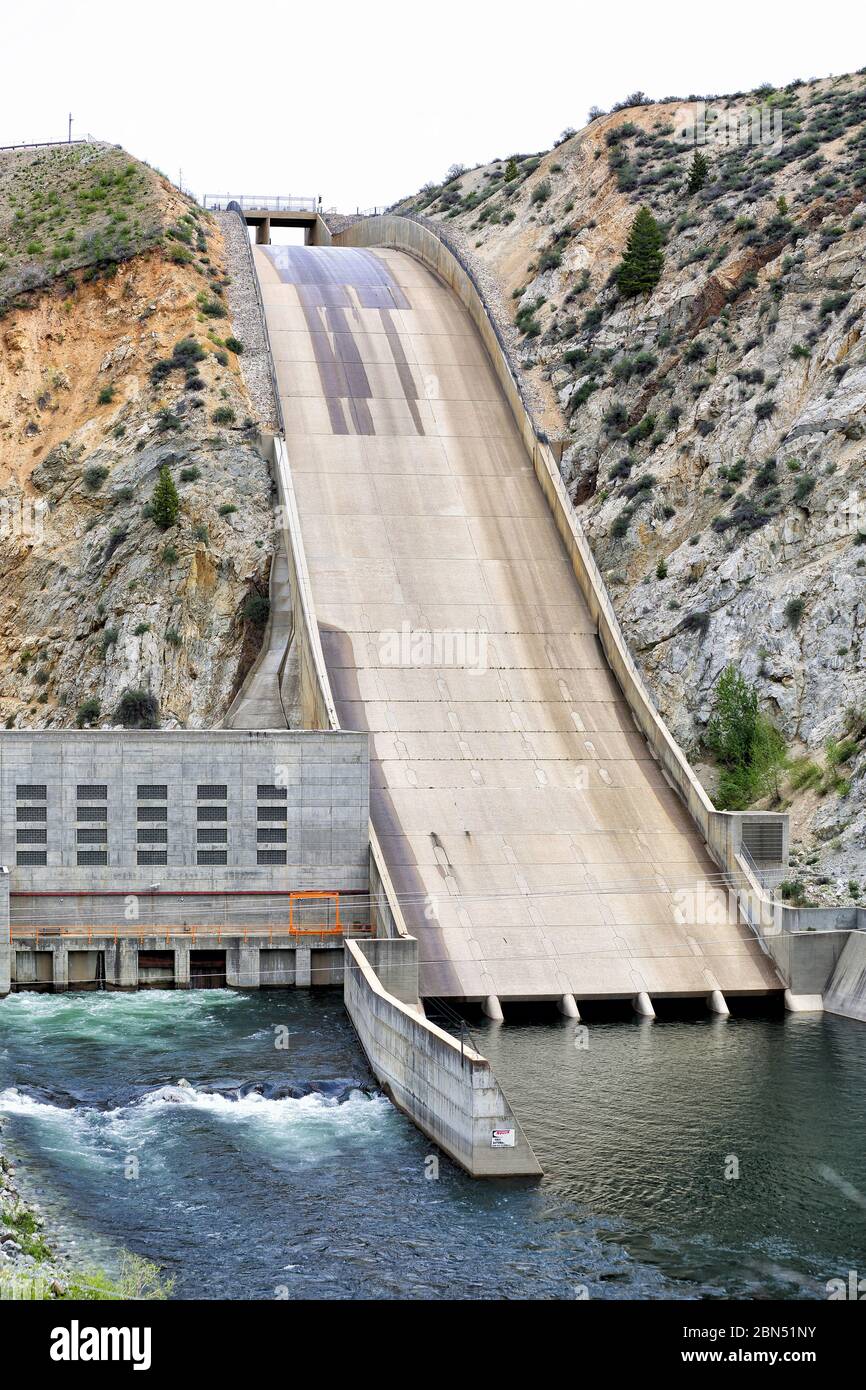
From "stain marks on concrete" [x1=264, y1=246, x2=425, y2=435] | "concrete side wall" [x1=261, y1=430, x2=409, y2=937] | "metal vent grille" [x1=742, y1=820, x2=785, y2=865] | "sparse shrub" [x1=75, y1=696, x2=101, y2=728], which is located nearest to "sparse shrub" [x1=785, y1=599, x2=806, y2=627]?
"metal vent grille" [x1=742, y1=820, x2=785, y2=865]

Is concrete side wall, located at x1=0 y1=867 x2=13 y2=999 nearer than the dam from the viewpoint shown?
No

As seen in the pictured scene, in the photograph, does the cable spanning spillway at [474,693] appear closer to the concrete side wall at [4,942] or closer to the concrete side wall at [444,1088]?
the concrete side wall at [444,1088]

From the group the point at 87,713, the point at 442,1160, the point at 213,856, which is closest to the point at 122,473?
the point at 87,713

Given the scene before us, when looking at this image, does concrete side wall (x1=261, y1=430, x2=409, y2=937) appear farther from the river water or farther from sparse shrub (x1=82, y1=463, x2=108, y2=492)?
sparse shrub (x1=82, y1=463, x2=108, y2=492)

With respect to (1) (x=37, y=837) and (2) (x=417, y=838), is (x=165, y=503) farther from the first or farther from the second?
(2) (x=417, y=838)

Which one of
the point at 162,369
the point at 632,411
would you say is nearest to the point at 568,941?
the point at 632,411

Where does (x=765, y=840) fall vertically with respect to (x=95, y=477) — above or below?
below
